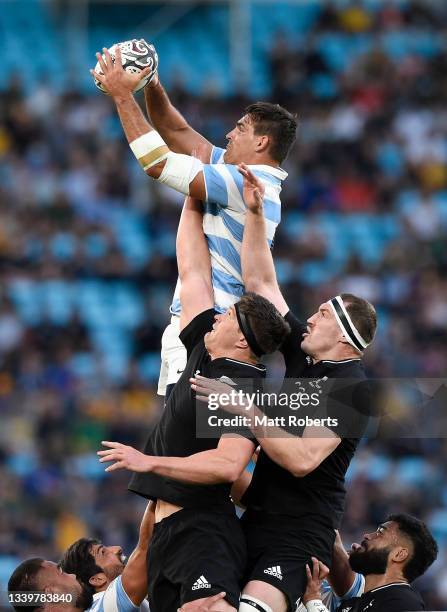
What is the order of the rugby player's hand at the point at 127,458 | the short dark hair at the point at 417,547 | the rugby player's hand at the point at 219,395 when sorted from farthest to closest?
the short dark hair at the point at 417,547 < the rugby player's hand at the point at 219,395 < the rugby player's hand at the point at 127,458

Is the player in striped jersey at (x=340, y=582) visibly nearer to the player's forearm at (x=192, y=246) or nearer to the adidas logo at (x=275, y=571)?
the adidas logo at (x=275, y=571)

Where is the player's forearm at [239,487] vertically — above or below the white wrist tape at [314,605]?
above

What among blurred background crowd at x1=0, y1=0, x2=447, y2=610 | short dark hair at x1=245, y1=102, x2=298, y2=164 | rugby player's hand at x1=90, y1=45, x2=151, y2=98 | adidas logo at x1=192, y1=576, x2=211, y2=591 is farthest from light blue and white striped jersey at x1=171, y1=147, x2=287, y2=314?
blurred background crowd at x1=0, y1=0, x2=447, y2=610

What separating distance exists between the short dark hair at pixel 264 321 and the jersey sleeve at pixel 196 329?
Result: 1.09 feet

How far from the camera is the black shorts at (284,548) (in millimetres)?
6793

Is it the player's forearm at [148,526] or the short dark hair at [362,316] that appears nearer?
the short dark hair at [362,316]

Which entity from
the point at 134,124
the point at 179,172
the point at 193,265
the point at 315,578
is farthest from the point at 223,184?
the point at 315,578

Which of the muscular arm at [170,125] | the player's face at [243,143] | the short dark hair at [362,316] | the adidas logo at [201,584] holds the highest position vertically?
the muscular arm at [170,125]

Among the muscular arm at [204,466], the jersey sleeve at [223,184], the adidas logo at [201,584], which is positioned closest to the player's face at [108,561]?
the adidas logo at [201,584]

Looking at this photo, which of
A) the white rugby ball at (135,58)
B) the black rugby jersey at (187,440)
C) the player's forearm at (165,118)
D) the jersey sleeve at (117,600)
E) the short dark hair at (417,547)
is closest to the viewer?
the black rugby jersey at (187,440)

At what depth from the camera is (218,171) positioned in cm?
731

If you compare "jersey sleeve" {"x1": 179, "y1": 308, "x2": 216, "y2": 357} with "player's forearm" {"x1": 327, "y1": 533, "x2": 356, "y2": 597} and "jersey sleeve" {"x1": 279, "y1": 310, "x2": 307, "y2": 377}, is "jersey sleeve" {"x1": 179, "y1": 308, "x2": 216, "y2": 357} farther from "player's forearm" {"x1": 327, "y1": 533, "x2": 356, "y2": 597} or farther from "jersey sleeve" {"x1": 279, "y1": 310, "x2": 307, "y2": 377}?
"player's forearm" {"x1": 327, "y1": 533, "x2": 356, "y2": 597}

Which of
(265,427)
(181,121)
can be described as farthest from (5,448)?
(265,427)

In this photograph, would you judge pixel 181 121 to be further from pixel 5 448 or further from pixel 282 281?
pixel 282 281
